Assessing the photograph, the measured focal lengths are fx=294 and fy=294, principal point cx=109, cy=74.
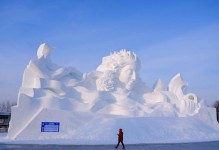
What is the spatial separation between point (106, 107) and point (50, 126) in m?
5.11

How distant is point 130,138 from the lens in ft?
64.1

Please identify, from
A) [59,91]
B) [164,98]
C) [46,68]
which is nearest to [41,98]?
[59,91]

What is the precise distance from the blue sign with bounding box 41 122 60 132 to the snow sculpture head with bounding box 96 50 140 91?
5636 mm

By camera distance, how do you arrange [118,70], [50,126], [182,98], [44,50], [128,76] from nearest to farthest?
[50,126]
[44,50]
[128,76]
[118,70]
[182,98]

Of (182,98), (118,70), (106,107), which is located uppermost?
(118,70)

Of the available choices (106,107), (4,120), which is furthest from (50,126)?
(4,120)

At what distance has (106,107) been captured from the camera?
2333 cm

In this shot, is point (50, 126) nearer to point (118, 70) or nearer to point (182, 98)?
point (118, 70)

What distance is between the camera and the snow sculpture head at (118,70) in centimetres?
2453

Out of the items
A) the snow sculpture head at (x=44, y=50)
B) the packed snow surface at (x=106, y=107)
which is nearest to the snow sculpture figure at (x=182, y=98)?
the packed snow surface at (x=106, y=107)

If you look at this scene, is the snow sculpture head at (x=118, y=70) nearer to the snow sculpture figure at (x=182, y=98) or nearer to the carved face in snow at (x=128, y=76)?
the carved face in snow at (x=128, y=76)

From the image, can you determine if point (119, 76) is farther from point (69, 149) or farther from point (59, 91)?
point (69, 149)

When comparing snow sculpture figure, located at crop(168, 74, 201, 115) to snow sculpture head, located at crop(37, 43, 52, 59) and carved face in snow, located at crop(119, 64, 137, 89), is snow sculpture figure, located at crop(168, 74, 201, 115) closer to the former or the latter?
carved face in snow, located at crop(119, 64, 137, 89)

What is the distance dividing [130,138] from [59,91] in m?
6.68
